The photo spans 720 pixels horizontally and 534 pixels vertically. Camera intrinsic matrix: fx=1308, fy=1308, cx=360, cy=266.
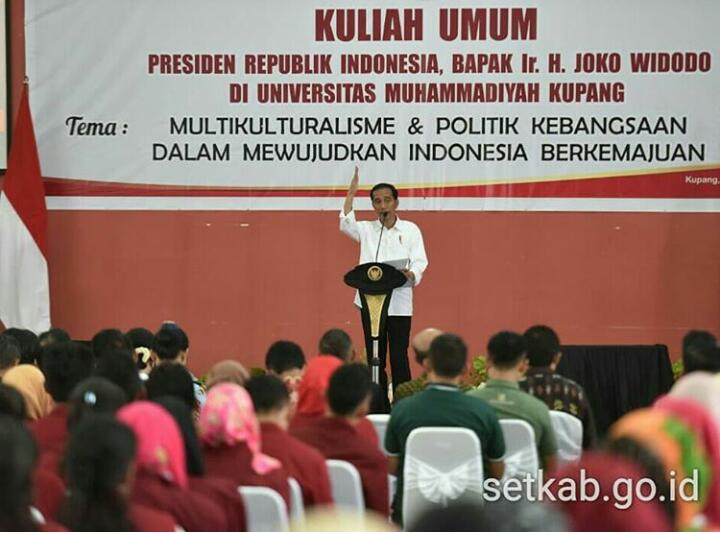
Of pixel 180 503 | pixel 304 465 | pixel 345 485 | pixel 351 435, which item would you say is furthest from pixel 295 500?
pixel 351 435

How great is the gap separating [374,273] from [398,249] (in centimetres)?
48

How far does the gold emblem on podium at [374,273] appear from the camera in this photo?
23.3 ft

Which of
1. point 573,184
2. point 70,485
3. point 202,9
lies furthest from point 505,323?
point 70,485

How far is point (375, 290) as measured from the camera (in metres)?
7.14

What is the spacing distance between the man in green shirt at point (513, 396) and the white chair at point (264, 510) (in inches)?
54.2

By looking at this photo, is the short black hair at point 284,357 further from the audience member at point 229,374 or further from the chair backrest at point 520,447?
the chair backrest at point 520,447

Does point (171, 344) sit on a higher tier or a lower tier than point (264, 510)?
higher

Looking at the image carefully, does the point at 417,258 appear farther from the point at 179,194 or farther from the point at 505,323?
the point at 179,194

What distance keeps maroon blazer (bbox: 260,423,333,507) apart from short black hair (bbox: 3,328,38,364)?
2.36 m

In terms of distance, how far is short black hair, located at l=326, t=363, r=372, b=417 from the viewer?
13.2 ft

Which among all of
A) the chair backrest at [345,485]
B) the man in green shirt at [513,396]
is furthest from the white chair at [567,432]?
the chair backrest at [345,485]

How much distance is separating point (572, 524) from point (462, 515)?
1.16 ft

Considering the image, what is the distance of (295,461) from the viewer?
3666mm

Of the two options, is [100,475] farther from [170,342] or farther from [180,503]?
[170,342]
